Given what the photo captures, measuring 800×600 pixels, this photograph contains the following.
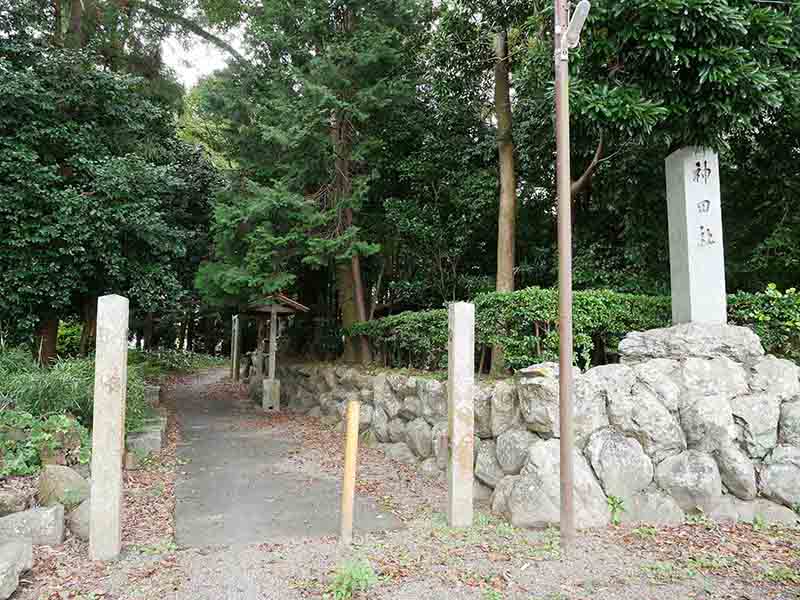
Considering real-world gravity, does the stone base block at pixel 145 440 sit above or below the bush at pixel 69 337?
below

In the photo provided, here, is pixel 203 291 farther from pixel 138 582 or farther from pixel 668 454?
pixel 668 454

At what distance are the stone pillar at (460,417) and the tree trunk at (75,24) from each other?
9.80 metres

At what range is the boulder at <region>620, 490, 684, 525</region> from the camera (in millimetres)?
4785

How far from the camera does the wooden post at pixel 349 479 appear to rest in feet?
13.9

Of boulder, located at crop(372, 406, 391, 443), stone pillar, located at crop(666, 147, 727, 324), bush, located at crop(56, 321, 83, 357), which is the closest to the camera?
stone pillar, located at crop(666, 147, 727, 324)

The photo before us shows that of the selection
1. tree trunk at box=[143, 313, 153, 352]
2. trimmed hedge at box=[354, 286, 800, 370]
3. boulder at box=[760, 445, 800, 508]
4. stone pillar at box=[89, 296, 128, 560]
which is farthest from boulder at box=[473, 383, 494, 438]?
tree trunk at box=[143, 313, 153, 352]

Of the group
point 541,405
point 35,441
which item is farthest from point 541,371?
point 35,441

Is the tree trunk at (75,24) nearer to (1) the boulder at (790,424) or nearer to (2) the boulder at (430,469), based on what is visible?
(2) the boulder at (430,469)

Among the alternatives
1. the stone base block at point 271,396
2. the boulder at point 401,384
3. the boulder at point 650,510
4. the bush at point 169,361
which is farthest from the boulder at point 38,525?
the bush at point 169,361

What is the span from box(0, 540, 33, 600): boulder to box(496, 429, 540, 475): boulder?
3.80 meters

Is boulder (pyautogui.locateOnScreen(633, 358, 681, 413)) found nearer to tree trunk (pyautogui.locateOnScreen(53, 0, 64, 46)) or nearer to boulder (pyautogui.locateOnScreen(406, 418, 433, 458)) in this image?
boulder (pyautogui.locateOnScreen(406, 418, 433, 458))

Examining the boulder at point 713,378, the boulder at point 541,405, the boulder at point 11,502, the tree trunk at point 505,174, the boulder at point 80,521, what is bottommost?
the boulder at point 80,521

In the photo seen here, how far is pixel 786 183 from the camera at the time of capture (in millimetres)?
8297

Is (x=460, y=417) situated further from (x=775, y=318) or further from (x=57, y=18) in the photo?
(x=57, y=18)
